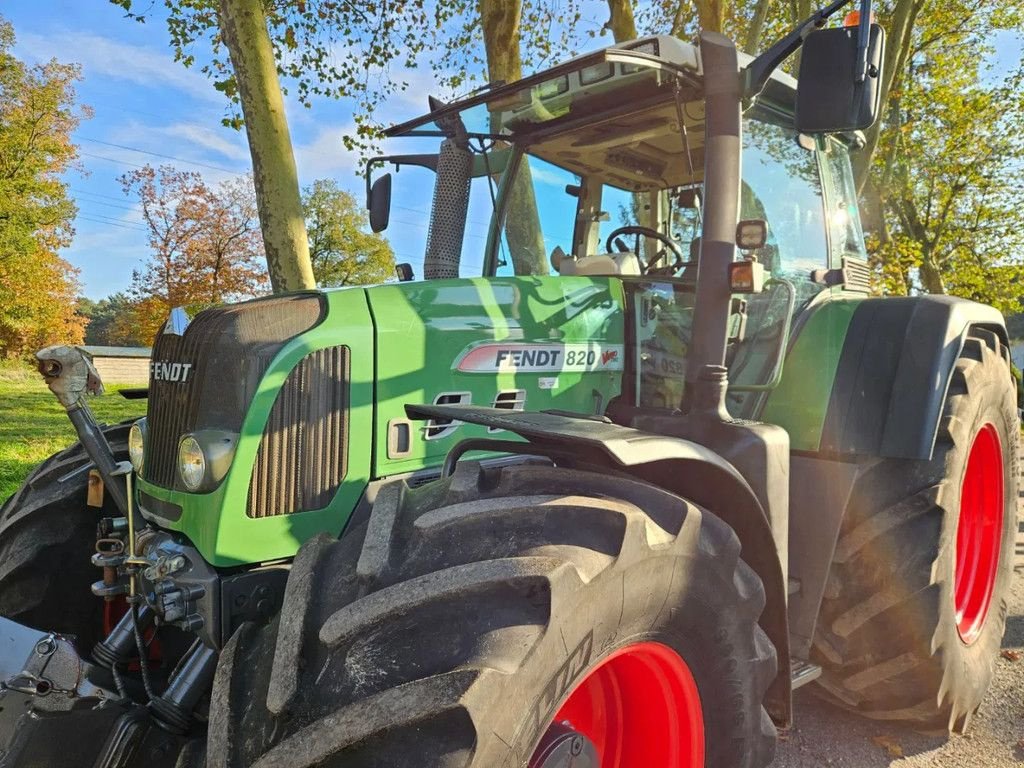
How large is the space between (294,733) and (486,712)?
32cm

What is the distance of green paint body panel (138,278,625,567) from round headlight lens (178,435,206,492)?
0.04m

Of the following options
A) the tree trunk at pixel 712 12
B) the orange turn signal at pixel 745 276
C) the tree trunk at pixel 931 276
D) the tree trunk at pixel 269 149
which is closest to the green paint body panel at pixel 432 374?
the orange turn signal at pixel 745 276

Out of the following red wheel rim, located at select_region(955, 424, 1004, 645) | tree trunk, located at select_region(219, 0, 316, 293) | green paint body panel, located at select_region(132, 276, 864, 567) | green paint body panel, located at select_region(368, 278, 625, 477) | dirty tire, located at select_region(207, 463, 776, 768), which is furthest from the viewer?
tree trunk, located at select_region(219, 0, 316, 293)

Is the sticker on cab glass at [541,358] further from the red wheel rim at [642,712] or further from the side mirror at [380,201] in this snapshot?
the side mirror at [380,201]

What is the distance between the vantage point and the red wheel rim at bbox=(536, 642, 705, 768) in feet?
5.66

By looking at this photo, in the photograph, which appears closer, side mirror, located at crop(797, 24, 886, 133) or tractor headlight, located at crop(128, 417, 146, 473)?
side mirror, located at crop(797, 24, 886, 133)

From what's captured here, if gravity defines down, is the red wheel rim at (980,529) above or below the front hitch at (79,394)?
below

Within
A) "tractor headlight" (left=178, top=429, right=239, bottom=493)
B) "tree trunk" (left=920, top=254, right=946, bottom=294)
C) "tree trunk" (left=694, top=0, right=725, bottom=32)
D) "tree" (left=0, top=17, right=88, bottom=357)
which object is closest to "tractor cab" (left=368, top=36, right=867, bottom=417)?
"tractor headlight" (left=178, top=429, right=239, bottom=493)

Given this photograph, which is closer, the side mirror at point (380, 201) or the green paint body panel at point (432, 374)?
the green paint body panel at point (432, 374)

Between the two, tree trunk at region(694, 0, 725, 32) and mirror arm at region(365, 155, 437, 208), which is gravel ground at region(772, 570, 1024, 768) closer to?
mirror arm at region(365, 155, 437, 208)

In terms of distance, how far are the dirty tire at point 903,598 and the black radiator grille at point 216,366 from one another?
6.26ft

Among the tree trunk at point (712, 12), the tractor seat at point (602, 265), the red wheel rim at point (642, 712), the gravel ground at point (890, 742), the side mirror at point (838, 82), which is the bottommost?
the gravel ground at point (890, 742)

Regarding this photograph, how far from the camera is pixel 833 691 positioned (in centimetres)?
261

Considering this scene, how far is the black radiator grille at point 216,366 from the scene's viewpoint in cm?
185
